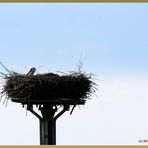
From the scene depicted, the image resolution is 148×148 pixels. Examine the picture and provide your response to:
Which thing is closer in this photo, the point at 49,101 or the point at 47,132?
the point at 49,101

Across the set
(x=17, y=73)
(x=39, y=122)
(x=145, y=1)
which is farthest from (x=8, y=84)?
(x=145, y=1)

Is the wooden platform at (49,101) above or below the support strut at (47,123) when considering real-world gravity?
A: above

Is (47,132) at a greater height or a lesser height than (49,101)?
lesser

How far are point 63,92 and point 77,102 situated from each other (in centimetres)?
39

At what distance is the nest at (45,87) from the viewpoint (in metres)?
12.2

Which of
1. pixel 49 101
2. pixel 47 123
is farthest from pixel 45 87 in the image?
pixel 47 123

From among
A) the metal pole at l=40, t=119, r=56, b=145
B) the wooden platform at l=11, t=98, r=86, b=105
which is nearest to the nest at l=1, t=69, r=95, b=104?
the wooden platform at l=11, t=98, r=86, b=105

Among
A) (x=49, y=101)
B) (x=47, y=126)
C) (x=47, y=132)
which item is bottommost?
(x=47, y=132)

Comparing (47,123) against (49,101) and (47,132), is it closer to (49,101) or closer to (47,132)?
(47,132)

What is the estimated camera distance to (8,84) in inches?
492

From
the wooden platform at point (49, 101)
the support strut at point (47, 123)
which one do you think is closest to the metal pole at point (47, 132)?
the support strut at point (47, 123)

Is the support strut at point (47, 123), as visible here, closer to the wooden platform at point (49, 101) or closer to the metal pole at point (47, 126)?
the metal pole at point (47, 126)

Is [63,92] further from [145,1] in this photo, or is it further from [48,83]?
[145,1]

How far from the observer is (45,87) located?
1224 centimetres
